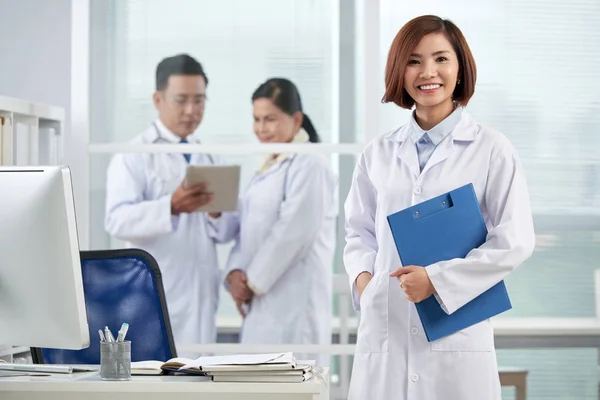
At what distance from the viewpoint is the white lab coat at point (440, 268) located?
241 cm

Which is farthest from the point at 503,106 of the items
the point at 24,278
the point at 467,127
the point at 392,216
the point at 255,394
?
the point at 24,278

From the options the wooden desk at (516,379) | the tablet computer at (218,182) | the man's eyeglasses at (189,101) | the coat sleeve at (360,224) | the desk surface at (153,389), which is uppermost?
the man's eyeglasses at (189,101)

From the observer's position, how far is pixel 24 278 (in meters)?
1.91

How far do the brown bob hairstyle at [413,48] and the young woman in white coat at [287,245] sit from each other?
4.32ft

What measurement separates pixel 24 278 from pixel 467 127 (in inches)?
47.5

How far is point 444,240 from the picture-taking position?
2.45 meters

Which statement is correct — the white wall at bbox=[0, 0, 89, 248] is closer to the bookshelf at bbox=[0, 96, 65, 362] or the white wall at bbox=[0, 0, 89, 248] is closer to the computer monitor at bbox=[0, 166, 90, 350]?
the bookshelf at bbox=[0, 96, 65, 362]

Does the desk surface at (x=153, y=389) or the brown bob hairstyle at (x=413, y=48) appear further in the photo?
the brown bob hairstyle at (x=413, y=48)

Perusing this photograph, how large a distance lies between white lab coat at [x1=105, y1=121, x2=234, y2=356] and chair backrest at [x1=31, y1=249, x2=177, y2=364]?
100cm

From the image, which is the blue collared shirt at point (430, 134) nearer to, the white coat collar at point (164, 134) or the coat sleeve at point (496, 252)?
the coat sleeve at point (496, 252)

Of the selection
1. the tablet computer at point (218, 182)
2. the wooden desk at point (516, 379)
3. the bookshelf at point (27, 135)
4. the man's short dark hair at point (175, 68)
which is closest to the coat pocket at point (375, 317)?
the bookshelf at point (27, 135)

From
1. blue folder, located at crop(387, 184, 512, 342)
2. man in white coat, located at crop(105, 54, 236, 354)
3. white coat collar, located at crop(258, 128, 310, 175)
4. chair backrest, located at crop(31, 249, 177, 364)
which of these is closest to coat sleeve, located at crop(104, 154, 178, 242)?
man in white coat, located at crop(105, 54, 236, 354)

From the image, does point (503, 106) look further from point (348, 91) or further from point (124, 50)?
point (124, 50)

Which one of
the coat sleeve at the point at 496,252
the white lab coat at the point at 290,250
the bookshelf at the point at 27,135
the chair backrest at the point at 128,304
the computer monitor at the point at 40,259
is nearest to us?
the computer monitor at the point at 40,259
